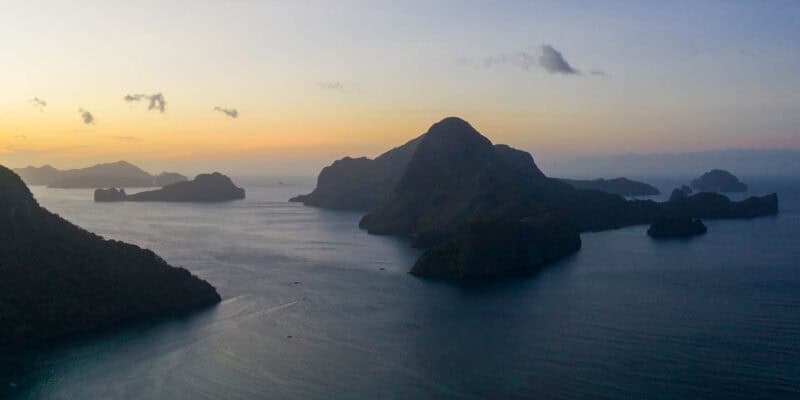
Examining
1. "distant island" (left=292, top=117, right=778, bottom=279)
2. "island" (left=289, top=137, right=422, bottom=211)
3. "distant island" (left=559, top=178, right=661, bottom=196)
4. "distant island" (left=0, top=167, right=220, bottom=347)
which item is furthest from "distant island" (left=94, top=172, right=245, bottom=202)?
"distant island" (left=0, top=167, right=220, bottom=347)

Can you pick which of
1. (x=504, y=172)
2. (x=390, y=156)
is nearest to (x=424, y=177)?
(x=504, y=172)

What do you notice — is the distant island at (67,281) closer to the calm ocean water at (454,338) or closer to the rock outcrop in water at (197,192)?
the calm ocean water at (454,338)

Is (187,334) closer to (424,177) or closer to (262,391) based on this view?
(262,391)

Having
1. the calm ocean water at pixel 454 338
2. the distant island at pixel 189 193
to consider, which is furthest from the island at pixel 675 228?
the distant island at pixel 189 193

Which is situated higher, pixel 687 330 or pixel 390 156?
pixel 390 156

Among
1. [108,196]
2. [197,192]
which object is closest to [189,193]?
[197,192]
